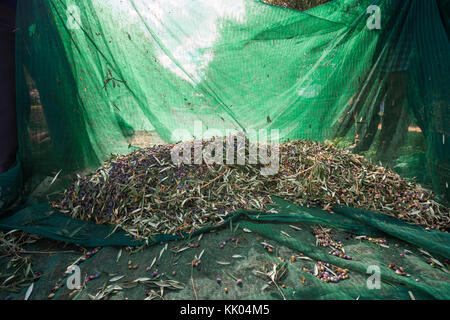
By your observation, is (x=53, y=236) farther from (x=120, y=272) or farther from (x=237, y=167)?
(x=237, y=167)

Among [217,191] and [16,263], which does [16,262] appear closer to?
[16,263]

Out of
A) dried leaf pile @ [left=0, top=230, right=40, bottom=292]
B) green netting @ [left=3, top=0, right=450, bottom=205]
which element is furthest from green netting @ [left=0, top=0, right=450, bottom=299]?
dried leaf pile @ [left=0, top=230, right=40, bottom=292]

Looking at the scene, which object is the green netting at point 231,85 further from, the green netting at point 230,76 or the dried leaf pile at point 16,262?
the dried leaf pile at point 16,262

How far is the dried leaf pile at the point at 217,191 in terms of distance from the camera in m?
1.86

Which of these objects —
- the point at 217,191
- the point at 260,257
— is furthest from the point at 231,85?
the point at 260,257

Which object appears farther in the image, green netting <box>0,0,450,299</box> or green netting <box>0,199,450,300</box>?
green netting <box>0,0,450,299</box>

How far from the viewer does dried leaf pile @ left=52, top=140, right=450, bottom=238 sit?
1.86 metres

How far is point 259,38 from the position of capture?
105 inches

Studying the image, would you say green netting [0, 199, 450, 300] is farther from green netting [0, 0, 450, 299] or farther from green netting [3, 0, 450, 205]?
green netting [3, 0, 450, 205]

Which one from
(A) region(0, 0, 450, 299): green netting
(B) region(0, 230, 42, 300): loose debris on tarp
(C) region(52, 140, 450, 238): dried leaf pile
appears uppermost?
(A) region(0, 0, 450, 299): green netting

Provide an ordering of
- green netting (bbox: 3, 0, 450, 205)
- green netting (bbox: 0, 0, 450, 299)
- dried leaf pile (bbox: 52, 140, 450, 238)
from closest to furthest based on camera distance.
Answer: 1. dried leaf pile (bbox: 52, 140, 450, 238)
2. green netting (bbox: 0, 0, 450, 299)
3. green netting (bbox: 3, 0, 450, 205)

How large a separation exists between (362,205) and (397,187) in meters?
0.45
